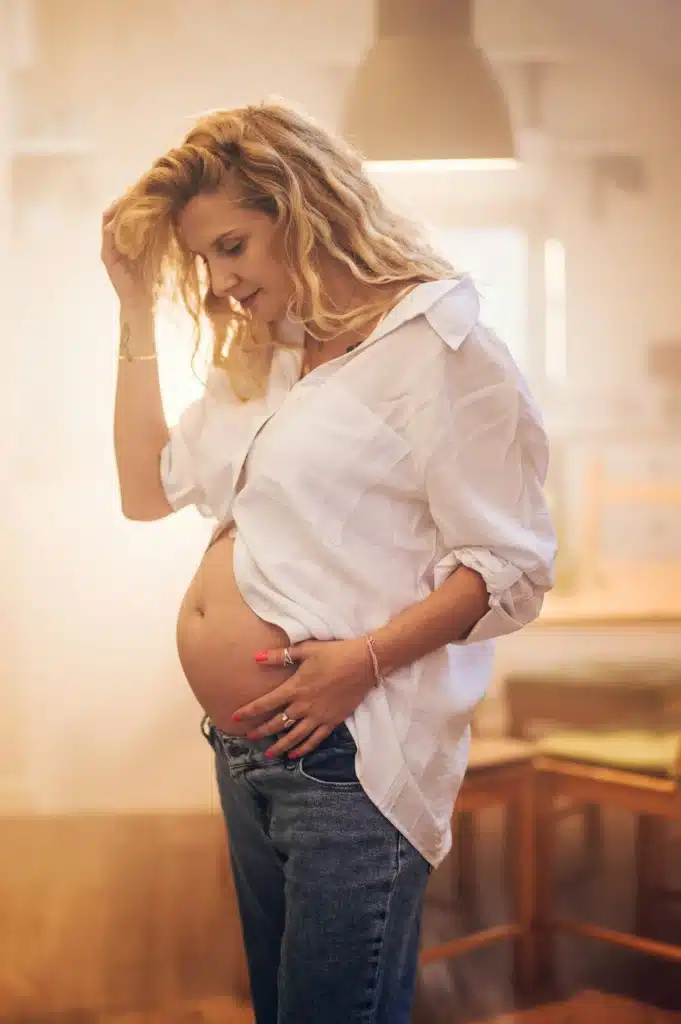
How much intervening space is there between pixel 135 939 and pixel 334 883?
3.13ft

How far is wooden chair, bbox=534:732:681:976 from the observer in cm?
177

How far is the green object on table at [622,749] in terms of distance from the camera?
1766 millimetres

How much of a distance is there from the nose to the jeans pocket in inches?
20.6

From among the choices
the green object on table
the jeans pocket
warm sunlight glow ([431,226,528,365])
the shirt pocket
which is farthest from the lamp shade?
the jeans pocket

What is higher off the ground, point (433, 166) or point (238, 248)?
point (433, 166)

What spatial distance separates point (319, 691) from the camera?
1.03 meters

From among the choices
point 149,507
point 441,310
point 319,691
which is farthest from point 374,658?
point 149,507

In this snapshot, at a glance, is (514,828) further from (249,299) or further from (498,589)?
(249,299)

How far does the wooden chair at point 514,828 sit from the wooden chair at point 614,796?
20mm

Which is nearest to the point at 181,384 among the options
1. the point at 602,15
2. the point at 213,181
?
the point at 213,181

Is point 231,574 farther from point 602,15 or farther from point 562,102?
point 602,15

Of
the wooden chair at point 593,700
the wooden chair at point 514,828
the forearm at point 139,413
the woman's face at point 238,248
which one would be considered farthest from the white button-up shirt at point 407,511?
the wooden chair at point 593,700

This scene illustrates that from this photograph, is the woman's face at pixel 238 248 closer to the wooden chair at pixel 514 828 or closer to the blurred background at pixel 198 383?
the blurred background at pixel 198 383

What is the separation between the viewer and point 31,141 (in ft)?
5.70
